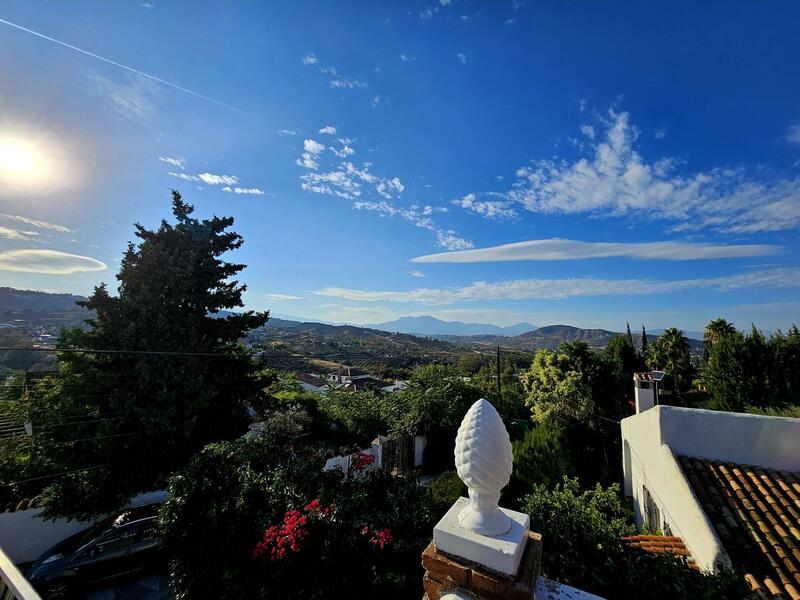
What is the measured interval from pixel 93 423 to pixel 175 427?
194cm

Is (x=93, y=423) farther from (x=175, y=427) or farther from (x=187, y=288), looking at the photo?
(x=187, y=288)

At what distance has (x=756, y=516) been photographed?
3938 mm

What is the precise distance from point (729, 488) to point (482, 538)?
503 centimetres

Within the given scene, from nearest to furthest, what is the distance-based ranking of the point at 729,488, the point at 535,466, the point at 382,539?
the point at 382,539 < the point at 729,488 < the point at 535,466

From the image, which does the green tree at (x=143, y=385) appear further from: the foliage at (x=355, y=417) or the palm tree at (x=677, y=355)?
the palm tree at (x=677, y=355)

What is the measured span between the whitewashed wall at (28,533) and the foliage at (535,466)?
9.65 meters

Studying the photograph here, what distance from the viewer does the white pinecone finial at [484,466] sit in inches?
56.9

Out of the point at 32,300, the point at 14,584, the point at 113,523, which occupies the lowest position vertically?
the point at 113,523

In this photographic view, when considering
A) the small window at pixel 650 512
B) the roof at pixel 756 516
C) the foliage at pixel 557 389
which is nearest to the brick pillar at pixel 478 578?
the roof at pixel 756 516

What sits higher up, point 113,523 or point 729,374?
point 729,374

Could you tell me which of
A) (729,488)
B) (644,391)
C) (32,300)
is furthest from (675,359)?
(32,300)

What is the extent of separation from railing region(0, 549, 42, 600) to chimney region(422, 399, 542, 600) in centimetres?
168

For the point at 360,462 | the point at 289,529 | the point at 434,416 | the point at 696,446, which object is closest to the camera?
the point at 289,529

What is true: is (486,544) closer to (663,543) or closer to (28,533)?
(663,543)
